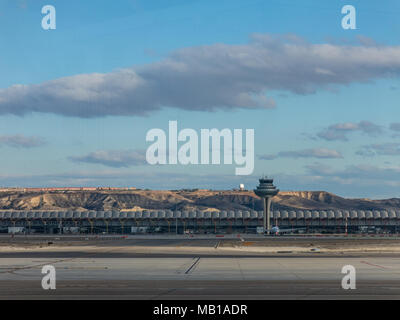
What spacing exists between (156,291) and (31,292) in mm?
9155

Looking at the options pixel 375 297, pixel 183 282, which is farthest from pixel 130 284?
pixel 375 297

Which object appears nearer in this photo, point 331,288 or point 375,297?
point 375,297
